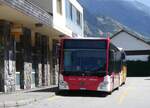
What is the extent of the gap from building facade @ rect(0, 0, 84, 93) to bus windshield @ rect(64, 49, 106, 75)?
10.8 feet

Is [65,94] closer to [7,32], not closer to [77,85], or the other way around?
[77,85]

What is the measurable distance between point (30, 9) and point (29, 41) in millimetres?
6044

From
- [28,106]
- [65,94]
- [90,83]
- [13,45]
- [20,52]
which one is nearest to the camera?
[28,106]

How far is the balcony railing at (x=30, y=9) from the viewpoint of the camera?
24.5 metres

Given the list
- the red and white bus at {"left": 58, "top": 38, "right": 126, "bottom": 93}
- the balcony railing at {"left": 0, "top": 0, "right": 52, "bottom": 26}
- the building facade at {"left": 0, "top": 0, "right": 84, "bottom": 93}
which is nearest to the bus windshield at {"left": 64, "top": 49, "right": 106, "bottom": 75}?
the red and white bus at {"left": 58, "top": 38, "right": 126, "bottom": 93}

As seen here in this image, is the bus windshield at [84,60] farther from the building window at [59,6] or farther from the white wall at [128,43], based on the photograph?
the white wall at [128,43]

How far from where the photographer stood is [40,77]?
3838 centimetres

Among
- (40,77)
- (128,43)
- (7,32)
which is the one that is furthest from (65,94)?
(128,43)

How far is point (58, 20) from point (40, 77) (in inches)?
205

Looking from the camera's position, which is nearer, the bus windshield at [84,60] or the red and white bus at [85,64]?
the red and white bus at [85,64]

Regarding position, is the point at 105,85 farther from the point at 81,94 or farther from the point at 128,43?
the point at 128,43

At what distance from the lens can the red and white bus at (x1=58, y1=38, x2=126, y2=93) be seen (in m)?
25.7

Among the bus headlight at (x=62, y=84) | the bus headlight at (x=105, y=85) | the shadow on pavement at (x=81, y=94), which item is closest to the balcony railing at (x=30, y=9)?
the bus headlight at (x=62, y=84)

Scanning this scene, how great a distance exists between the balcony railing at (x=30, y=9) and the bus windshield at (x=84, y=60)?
3087mm
